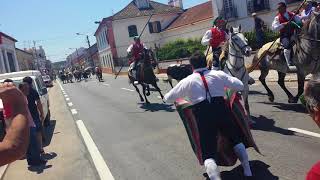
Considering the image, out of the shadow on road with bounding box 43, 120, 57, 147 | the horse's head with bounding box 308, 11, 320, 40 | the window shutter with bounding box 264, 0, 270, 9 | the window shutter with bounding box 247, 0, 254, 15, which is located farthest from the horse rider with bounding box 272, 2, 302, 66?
the window shutter with bounding box 247, 0, 254, 15

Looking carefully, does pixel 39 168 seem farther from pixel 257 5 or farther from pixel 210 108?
pixel 257 5

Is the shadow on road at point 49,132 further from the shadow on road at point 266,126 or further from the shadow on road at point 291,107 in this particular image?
the shadow on road at point 291,107

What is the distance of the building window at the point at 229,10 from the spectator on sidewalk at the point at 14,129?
36958 millimetres

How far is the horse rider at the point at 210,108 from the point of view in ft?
20.1

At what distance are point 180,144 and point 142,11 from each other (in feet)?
191

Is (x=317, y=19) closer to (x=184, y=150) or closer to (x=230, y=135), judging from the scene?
(x=184, y=150)

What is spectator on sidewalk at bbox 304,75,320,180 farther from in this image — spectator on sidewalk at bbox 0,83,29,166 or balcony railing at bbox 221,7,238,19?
balcony railing at bbox 221,7,238,19

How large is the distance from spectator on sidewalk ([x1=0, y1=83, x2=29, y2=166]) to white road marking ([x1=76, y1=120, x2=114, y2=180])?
5.45 metres

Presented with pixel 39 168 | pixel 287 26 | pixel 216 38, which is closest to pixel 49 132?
pixel 39 168

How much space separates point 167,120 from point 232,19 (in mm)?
27343

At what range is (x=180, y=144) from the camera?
9.66m

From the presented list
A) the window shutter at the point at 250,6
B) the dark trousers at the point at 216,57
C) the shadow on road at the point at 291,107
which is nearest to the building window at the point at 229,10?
the window shutter at the point at 250,6

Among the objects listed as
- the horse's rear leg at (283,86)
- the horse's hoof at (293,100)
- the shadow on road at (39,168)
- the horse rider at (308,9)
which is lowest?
the shadow on road at (39,168)

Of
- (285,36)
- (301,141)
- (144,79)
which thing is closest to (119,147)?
(301,141)
